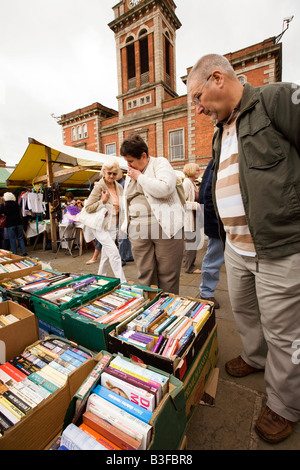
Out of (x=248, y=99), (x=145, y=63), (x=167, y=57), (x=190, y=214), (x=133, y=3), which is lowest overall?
(x=190, y=214)

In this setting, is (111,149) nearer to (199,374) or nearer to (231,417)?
(199,374)

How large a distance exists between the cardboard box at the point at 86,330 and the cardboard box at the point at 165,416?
1.15 ft

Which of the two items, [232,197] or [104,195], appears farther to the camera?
[104,195]

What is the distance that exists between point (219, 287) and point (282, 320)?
7.63 feet

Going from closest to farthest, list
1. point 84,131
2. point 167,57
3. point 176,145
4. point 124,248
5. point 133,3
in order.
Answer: point 124,248
point 176,145
point 133,3
point 167,57
point 84,131

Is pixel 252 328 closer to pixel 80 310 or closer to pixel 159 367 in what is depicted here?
pixel 159 367

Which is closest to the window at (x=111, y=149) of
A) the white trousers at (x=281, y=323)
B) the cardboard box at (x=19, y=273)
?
the cardboard box at (x=19, y=273)

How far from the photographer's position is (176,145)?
17.0 metres

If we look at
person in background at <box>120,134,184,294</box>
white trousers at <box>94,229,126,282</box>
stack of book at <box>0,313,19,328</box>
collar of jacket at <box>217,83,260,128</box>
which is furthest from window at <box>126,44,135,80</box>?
stack of book at <box>0,313,19,328</box>

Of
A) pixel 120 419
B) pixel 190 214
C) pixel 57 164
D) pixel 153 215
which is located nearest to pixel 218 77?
pixel 153 215

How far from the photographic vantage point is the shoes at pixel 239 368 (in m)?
1.67

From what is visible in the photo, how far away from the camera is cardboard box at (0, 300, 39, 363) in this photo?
1.46 metres

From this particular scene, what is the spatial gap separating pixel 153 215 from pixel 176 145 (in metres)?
16.5
